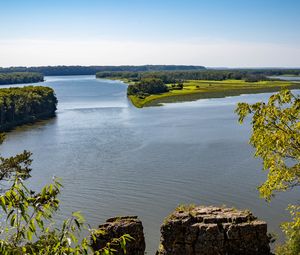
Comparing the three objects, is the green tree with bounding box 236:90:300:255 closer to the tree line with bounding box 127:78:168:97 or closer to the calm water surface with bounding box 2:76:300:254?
the calm water surface with bounding box 2:76:300:254

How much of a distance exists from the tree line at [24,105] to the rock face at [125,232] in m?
49.4

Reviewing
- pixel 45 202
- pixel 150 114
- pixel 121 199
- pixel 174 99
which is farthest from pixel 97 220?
pixel 174 99

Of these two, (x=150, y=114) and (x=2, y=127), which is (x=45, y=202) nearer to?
(x=2, y=127)

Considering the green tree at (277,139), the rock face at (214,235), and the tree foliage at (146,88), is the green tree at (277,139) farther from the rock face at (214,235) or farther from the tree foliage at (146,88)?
the tree foliage at (146,88)

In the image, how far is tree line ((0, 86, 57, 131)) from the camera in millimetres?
65125

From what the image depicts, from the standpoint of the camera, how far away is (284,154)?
9227 millimetres

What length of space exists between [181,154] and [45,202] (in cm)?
3547

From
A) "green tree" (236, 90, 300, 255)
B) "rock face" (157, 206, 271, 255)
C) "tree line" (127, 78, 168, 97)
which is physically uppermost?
"green tree" (236, 90, 300, 255)

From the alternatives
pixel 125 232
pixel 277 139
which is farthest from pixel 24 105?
pixel 277 139

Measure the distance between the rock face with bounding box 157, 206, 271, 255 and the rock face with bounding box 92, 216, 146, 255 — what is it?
895 millimetres

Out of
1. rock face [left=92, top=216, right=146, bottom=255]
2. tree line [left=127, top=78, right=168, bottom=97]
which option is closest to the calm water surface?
rock face [left=92, top=216, right=146, bottom=255]

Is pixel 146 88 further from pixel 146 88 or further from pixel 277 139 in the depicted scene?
pixel 277 139

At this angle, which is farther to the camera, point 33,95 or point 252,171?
point 33,95

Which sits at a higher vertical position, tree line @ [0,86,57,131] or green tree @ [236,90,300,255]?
green tree @ [236,90,300,255]
